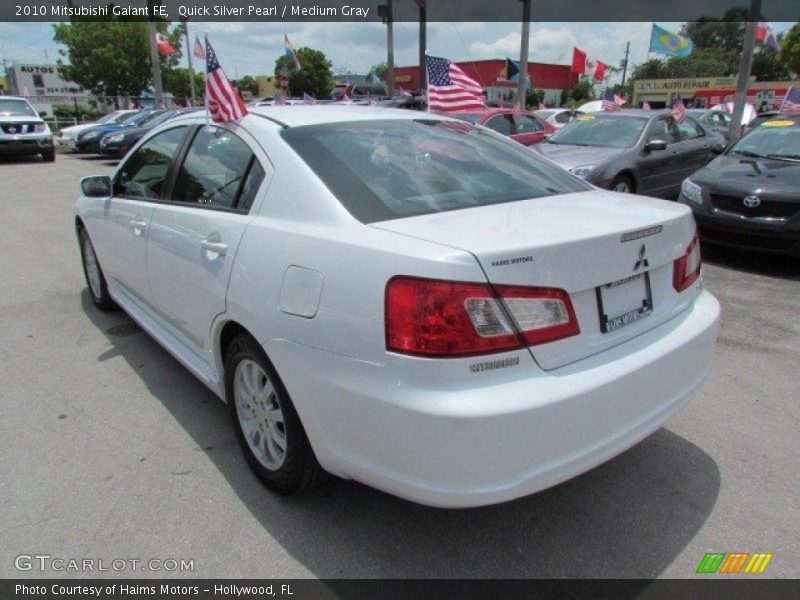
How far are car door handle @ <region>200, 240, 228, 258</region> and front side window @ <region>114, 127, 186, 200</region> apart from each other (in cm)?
92

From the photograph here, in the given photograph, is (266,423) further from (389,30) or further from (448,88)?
(389,30)

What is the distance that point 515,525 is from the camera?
248cm

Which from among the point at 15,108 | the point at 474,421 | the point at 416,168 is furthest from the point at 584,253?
the point at 15,108

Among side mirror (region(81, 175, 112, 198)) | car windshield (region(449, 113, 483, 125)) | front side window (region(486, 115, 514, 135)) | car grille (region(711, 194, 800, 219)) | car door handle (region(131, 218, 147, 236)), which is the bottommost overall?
car grille (region(711, 194, 800, 219))

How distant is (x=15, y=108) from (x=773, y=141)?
20173 mm

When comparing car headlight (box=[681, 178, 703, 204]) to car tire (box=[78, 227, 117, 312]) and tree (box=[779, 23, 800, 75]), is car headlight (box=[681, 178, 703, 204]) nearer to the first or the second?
car tire (box=[78, 227, 117, 312])

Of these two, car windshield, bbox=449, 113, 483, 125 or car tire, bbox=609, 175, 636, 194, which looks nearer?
car tire, bbox=609, 175, 636, 194

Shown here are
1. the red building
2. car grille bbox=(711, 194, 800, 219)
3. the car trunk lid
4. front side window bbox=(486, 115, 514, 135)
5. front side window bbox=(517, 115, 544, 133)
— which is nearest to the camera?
the car trunk lid

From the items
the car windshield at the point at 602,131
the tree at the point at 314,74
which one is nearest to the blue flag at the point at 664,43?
the car windshield at the point at 602,131

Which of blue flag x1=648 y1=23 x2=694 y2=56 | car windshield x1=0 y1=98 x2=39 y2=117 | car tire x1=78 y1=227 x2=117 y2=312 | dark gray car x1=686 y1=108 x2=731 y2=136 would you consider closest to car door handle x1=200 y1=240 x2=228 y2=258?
car tire x1=78 y1=227 x2=117 y2=312

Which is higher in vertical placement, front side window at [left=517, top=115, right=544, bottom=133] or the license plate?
the license plate

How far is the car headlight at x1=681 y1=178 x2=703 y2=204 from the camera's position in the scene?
652 centimetres

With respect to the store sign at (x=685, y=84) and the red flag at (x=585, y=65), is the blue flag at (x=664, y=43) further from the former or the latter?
the store sign at (x=685, y=84)

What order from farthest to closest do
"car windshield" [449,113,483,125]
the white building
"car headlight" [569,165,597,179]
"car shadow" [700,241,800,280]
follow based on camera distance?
the white building → "car windshield" [449,113,483,125] → "car headlight" [569,165,597,179] → "car shadow" [700,241,800,280]
